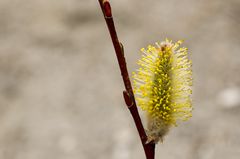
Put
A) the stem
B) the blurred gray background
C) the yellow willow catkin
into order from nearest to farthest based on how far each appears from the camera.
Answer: the stem, the yellow willow catkin, the blurred gray background

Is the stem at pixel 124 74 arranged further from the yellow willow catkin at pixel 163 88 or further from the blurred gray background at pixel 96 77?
the blurred gray background at pixel 96 77

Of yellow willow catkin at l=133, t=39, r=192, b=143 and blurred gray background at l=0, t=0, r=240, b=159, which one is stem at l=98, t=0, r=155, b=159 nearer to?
yellow willow catkin at l=133, t=39, r=192, b=143

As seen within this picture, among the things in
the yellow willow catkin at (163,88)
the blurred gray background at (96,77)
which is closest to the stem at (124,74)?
the yellow willow catkin at (163,88)

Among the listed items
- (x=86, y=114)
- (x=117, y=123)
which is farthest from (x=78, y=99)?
(x=117, y=123)

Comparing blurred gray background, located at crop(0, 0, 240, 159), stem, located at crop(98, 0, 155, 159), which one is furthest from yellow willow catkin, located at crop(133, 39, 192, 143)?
Answer: blurred gray background, located at crop(0, 0, 240, 159)

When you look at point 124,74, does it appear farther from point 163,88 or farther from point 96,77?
point 96,77

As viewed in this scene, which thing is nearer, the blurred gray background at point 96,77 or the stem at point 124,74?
the stem at point 124,74

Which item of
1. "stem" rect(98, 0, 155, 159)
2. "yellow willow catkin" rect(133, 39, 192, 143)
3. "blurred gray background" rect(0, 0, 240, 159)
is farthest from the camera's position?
"blurred gray background" rect(0, 0, 240, 159)
